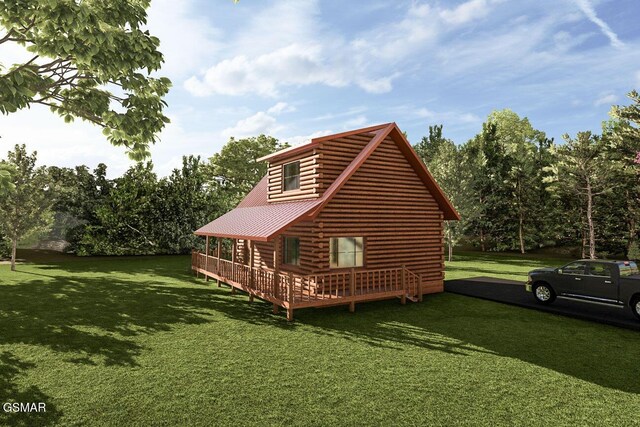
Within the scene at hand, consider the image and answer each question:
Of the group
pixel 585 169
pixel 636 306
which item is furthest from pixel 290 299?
pixel 585 169

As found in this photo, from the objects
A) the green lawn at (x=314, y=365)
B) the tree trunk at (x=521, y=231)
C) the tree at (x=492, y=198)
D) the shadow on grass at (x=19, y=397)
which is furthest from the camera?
the tree at (x=492, y=198)

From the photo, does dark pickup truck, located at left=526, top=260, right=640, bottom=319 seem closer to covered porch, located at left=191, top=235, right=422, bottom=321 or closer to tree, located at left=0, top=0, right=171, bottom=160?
covered porch, located at left=191, top=235, right=422, bottom=321

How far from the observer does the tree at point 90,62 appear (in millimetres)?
9492

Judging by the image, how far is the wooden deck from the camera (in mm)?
12866

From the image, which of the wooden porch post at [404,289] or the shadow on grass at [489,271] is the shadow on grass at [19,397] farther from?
the shadow on grass at [489,271]

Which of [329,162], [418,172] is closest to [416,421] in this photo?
[329,162]

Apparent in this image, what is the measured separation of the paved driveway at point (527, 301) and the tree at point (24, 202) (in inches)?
1074

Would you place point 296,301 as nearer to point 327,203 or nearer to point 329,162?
point 327,203

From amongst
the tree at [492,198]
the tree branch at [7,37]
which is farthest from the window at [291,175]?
the tree at [492,198]

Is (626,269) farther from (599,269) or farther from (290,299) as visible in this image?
(290,299)

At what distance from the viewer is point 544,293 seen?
1443 centimetres

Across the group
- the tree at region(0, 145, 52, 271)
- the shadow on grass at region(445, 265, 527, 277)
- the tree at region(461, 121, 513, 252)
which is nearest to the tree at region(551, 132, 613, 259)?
the tree at region(461, 121, 513, 252)

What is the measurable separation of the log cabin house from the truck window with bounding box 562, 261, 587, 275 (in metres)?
5.15

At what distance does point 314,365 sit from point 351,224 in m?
7.60
